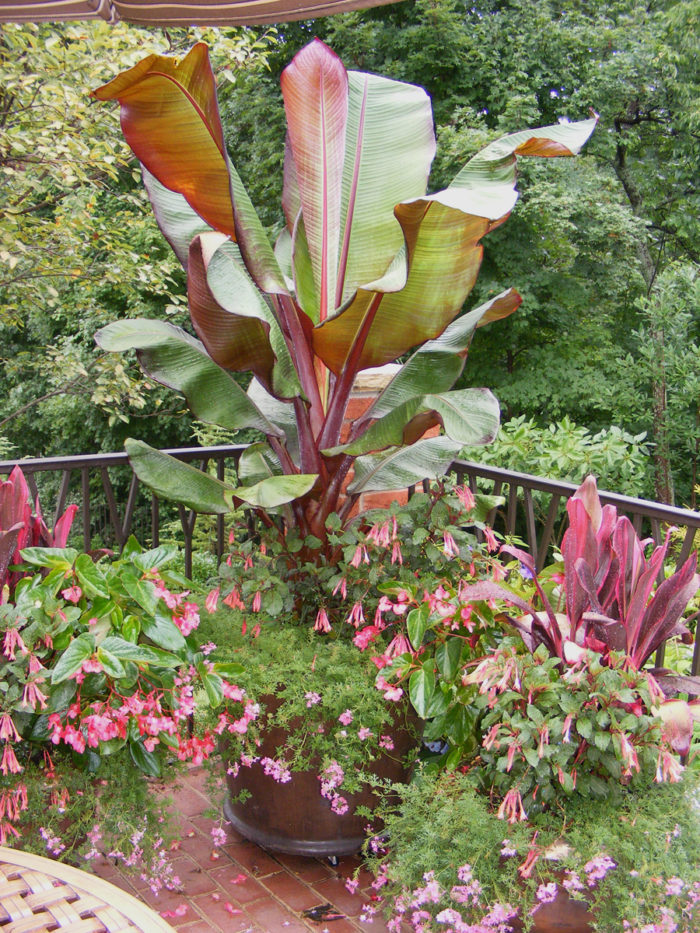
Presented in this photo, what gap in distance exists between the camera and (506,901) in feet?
5.68

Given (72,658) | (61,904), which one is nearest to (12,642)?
(72,658)

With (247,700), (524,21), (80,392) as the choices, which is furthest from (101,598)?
(524,21)

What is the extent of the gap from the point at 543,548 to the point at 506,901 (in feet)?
3.74

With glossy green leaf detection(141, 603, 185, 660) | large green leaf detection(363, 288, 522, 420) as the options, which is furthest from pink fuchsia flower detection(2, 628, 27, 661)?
large green leaf detection(363, 288, 522, 420)

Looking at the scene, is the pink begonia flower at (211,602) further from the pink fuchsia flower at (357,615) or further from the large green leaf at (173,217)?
the large green leaf at (173,217)

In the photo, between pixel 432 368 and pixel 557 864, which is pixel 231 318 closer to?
pixel 432 368

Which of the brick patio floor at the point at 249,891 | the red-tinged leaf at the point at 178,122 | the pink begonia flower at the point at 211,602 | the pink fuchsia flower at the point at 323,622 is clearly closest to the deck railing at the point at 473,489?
the pink begonia flower at the point at 211,602

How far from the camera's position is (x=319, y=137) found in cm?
241

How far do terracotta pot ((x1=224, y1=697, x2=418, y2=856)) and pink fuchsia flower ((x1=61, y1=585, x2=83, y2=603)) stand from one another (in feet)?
2.24

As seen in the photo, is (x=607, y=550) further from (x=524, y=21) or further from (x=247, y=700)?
(x=524, y=21)

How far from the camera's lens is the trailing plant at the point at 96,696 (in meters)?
1.87

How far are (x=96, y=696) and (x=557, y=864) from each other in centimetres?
110

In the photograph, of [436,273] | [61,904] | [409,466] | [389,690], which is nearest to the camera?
[61,904]

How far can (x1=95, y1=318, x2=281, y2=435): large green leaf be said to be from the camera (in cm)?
244
